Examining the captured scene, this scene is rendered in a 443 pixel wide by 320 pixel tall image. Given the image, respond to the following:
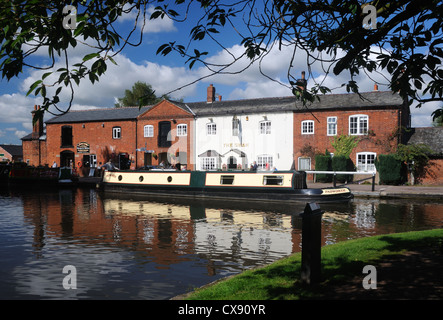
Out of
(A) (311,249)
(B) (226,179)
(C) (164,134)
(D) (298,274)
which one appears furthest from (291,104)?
(A) (311,249)

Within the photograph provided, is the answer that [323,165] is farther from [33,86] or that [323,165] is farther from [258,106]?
[33,86]

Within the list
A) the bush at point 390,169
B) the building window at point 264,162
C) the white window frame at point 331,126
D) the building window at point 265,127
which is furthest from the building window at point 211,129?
the bush at point 390,169

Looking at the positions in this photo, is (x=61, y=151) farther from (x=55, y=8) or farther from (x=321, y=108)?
(x=55, y=8)

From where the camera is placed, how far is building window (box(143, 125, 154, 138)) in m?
31.7

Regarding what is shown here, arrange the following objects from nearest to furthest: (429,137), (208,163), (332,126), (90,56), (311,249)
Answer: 1. (90,56)
2. (311,249)
3. (429,137)
4. (332,126)
5. (208,163)

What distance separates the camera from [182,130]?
3083 cm

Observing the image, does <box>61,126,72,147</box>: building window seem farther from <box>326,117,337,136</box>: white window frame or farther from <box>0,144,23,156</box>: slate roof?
<box>0,144,23,156</box>: slate roof

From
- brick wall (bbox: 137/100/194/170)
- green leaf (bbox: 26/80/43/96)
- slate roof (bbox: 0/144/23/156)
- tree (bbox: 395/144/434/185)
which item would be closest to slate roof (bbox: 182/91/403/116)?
brick wall (bbox: 137/100/194/170)

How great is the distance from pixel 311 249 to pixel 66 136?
35.1 meters

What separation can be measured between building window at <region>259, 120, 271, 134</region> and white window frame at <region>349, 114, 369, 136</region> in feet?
20.2

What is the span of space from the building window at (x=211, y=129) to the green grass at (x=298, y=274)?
23135 mm

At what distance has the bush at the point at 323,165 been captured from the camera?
79.5ft

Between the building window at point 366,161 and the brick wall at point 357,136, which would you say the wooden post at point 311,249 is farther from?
the building window at point 366,161
